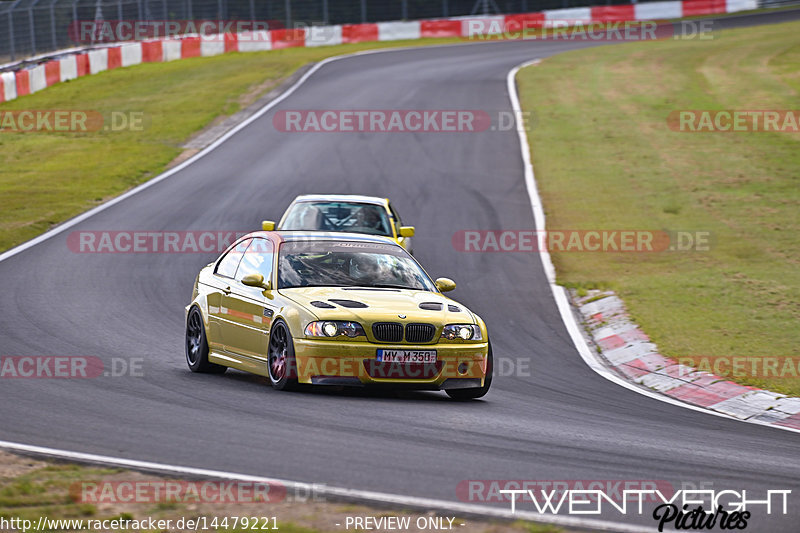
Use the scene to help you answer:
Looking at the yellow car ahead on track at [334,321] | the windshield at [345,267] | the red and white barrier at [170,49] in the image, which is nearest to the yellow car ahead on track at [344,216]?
the yellow car ahead on track at [334,321]

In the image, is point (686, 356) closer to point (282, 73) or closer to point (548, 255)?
point (548, 255)

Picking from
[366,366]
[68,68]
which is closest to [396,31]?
[68,68]

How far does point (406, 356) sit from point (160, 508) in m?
3.98

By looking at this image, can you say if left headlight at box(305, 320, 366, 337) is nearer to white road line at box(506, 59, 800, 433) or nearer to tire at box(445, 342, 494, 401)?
tire at box(445, 342, 494, 401)

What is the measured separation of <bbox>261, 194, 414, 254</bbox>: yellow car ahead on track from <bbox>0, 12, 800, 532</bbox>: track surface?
1483 millimetres

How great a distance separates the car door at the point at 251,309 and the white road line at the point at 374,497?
11.3 ft

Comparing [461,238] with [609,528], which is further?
[461,238]

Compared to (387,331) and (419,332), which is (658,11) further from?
(387,331)

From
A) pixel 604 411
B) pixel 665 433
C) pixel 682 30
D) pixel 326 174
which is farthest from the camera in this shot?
pixel 682 30

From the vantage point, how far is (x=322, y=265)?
10992 millimetres

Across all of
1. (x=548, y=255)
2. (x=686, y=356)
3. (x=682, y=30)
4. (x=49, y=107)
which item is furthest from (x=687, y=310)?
(x=682, y=30)

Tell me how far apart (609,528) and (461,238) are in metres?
15.1

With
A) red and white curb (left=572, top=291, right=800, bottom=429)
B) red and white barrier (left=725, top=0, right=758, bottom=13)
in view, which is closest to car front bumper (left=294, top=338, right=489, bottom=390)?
red and white curb (left=572, top=291, right=800, bottom=429)

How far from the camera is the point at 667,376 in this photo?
12.2 meters
